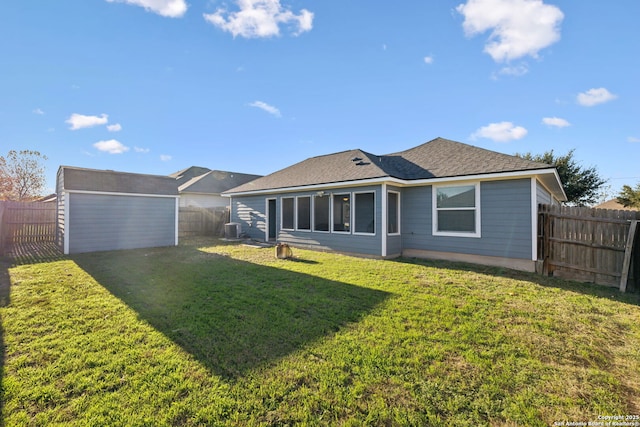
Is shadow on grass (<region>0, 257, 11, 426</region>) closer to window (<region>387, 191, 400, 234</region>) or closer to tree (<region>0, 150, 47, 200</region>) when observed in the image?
window (<region>387, 191, 400, 234</region>)

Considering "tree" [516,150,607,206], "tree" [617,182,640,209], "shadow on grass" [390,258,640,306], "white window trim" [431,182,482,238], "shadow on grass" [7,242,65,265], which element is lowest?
"shadow on grass" [390,258,640,306]

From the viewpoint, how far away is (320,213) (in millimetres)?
10266

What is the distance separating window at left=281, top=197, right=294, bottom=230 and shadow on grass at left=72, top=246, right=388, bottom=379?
166 inches

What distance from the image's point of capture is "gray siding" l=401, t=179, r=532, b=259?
6.85 meters

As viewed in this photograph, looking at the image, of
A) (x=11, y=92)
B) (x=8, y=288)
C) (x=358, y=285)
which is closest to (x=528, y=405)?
(x=358, y=285)

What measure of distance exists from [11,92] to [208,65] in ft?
28.2

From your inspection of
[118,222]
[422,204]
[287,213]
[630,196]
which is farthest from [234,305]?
[630,196]

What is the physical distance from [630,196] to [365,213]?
86.7 ft

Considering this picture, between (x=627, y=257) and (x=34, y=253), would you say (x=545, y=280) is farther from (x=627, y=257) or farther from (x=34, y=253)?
(x=34, y=253)

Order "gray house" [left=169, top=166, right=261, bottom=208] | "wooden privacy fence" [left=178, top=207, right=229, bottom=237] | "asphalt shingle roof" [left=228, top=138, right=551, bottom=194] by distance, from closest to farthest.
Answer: "asphalt shingle roof" [left=228, top=138, right=551, bottom=194], "wooden privacy fence" [left=178, top=207, right=229, bottom=237], "gray house" [left=169, top=166, right=261, bottom=208]

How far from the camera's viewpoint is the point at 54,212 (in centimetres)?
1127

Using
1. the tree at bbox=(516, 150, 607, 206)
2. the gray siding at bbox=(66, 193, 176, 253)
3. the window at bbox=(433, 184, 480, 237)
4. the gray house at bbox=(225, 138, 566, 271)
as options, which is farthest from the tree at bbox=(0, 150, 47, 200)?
the tree at bbox=(516, 150, 607, 206)

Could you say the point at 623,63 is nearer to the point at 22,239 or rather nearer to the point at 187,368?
the point at 187,368

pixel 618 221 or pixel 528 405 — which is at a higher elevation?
pixel 618 221
